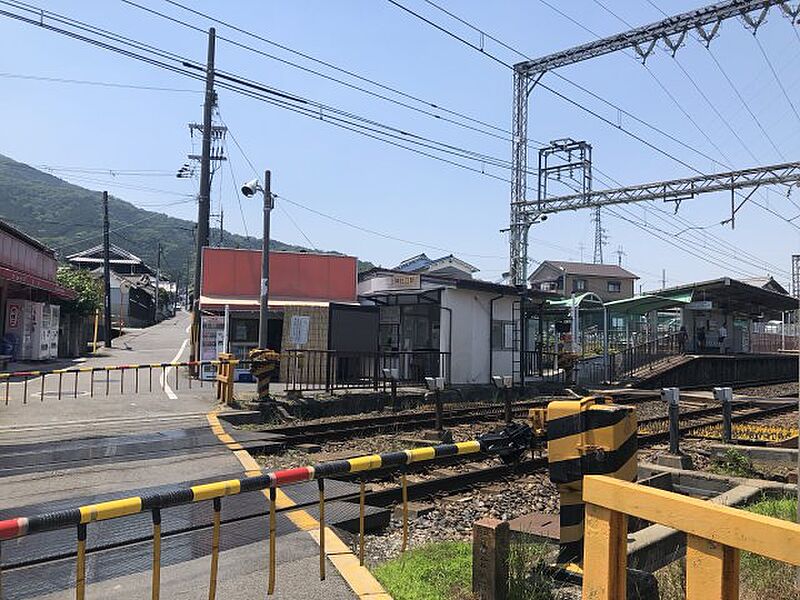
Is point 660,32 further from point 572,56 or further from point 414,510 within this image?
point 414,510

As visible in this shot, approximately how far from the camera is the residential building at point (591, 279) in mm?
61656

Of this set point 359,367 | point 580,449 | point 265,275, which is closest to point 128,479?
point 580,449

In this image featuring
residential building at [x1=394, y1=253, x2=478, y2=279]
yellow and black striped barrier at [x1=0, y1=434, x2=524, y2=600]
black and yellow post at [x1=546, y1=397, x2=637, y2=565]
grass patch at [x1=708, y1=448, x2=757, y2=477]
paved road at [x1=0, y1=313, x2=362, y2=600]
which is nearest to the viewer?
yellow and black striped barrier at [x1=0, y1=434, x2=524, y2=600]

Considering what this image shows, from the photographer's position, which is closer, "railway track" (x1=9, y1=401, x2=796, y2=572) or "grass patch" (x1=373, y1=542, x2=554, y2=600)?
"grass patch" (x1=373, y1=542, x2=554, y2=600)

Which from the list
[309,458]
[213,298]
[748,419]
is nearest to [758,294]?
[748,419]

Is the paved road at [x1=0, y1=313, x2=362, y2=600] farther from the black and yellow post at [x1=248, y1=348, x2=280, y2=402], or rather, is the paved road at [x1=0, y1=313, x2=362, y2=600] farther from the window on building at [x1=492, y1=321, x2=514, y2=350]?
the window on building at [x1=492, y1=321, x2=514, y2=350]

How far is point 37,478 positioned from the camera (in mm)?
7977

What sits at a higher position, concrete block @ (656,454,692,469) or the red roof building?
the red roof building

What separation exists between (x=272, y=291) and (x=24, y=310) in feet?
31.3

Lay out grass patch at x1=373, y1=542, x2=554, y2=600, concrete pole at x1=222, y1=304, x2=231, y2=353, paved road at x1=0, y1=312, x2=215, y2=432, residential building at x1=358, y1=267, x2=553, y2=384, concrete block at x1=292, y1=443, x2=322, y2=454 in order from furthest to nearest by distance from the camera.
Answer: residential building at x1=358, y1=267, x2=553, y2=384 < concrete pole at x1=222, y1=304, x2=231, y2=353 < paved road at x1=0, y1=312, x2=215, y2=432 < concrete block at x1=292, y1=443, x2=322, y2=454 < grass patch at x1=373, y1=542, x2=554, y2=600

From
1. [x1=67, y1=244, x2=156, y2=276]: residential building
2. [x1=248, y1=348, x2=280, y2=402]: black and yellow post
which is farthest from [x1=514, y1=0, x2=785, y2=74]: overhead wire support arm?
[x1=67, y1=244, x2=156, y2=276]: residential building

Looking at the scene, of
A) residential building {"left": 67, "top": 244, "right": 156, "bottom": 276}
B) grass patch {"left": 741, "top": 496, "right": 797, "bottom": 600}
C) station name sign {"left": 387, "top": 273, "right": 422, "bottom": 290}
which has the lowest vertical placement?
grass patch {"left": 741, "top": 496, "right": 797, "bottom": 600}

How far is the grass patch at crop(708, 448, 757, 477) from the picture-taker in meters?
8.47

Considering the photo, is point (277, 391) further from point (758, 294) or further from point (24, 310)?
point (758, 294)
